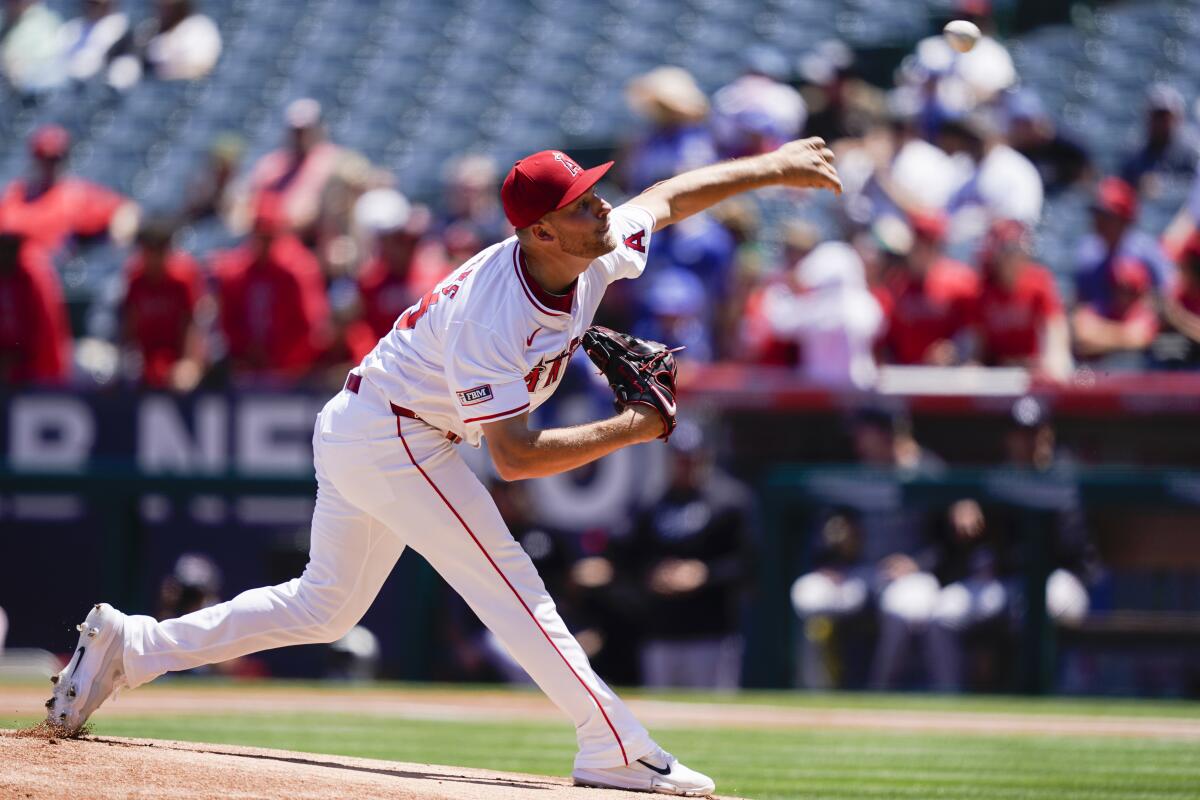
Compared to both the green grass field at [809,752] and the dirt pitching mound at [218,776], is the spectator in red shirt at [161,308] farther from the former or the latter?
the dirt pitching mound at [218,776]

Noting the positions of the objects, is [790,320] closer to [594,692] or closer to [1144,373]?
[1144,373]

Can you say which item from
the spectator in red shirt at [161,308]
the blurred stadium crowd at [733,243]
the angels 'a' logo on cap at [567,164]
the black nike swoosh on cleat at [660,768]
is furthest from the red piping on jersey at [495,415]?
the spectator in red shirt at [161,308]

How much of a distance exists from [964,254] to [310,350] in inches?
152

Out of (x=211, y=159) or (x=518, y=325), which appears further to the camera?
(x=211, y=159)

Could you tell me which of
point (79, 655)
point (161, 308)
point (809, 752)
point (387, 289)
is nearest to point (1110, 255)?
point (387, 289)

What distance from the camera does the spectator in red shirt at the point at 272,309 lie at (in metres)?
9.67

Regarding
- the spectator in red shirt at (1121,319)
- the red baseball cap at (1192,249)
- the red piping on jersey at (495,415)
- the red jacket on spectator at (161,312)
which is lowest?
the red jacket on spectator at (161,312)

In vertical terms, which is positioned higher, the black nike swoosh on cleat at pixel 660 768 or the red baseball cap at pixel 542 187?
the red baseball cap at pixel 542 187

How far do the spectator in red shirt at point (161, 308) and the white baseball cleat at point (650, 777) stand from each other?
224 inches

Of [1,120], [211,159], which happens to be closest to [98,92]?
[1,120]

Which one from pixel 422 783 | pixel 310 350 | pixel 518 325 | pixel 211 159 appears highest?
pixel 518 325

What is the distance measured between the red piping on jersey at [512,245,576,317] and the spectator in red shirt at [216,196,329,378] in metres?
5.28

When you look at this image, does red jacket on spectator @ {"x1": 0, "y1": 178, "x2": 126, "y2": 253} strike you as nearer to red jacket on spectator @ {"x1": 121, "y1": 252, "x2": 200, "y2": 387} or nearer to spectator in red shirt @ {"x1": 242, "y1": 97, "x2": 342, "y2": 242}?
spectator in red shirt @ {"x1": 242, "y1": 97, "x2": 342, "y2": 242}

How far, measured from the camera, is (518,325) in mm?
4414
